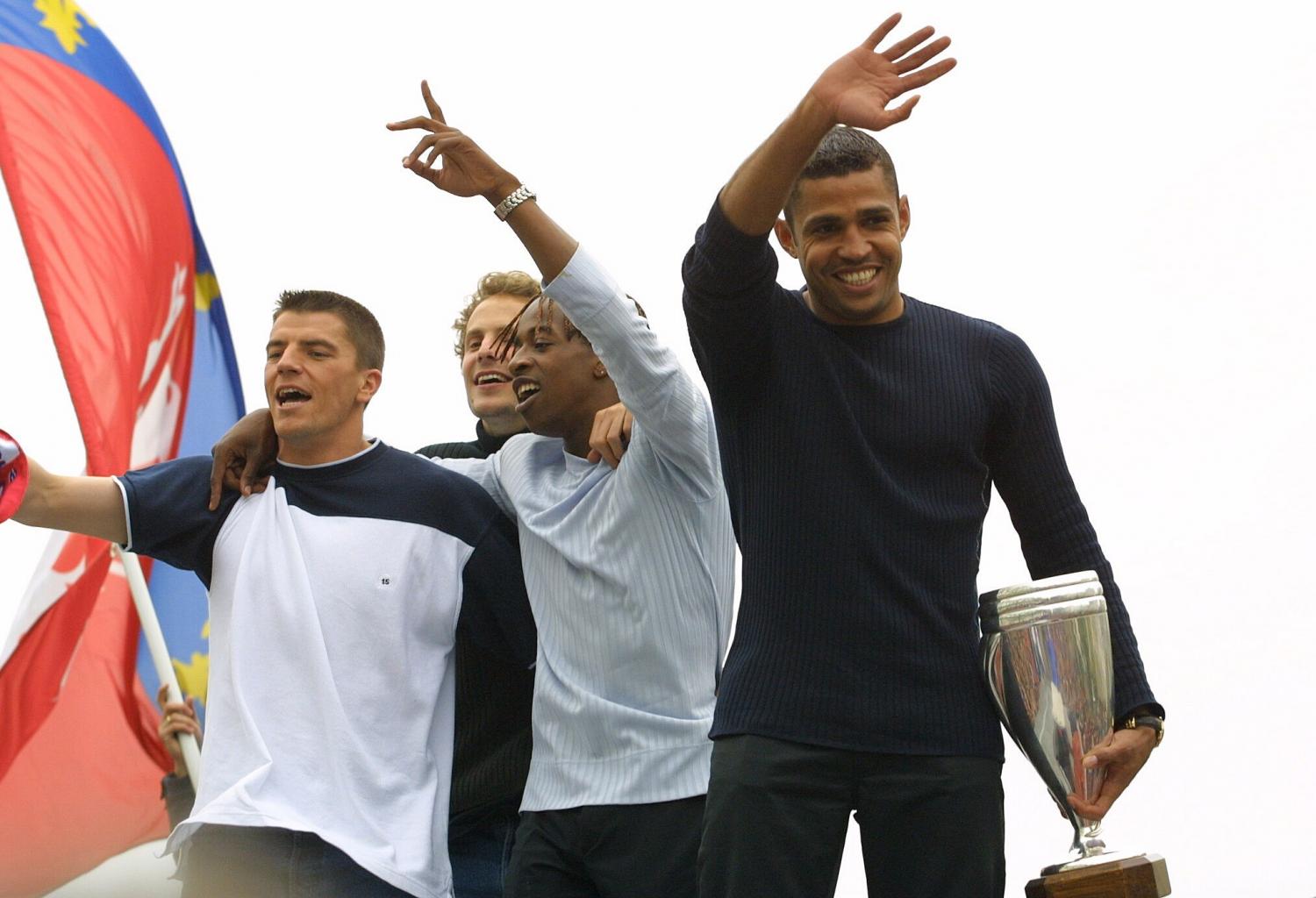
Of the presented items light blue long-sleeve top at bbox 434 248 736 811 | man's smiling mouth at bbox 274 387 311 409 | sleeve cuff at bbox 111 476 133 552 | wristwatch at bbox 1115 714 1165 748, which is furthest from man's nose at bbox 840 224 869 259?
sleeve cuff at bbox 111 476 133 552

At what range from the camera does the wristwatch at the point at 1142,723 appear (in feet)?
5.54

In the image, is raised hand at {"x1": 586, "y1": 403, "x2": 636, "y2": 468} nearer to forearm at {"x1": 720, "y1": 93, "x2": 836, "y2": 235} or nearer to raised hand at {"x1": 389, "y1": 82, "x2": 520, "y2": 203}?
raised hand at {"x1": 389, "y1": 82, "x2": 520, "y2": 203}

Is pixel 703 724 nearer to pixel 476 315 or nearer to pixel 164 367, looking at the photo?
pixel 476 315

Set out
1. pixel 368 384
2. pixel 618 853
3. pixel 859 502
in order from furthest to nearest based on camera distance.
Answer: pixel 368 384 < pixel 618 853 < pixel 859 502

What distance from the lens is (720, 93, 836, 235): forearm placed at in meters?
1.51

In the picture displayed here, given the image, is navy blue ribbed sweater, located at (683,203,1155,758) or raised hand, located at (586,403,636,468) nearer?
navy blue ribbed sweater, located at (683,203,1155,758)

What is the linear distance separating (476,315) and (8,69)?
4.25 ft

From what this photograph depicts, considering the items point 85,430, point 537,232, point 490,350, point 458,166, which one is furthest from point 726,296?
point 85,430

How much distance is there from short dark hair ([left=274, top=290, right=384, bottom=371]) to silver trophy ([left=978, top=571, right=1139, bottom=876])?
1218mm

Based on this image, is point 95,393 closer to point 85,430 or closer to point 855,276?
point 85,430

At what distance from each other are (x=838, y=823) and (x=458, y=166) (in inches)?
37.2

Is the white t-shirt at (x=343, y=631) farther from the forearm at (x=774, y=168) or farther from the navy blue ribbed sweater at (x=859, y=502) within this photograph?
the forearm at (x=774, y=168)

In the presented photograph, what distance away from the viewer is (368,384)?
246 cm

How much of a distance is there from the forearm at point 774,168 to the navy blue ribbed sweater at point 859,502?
0.08ft
